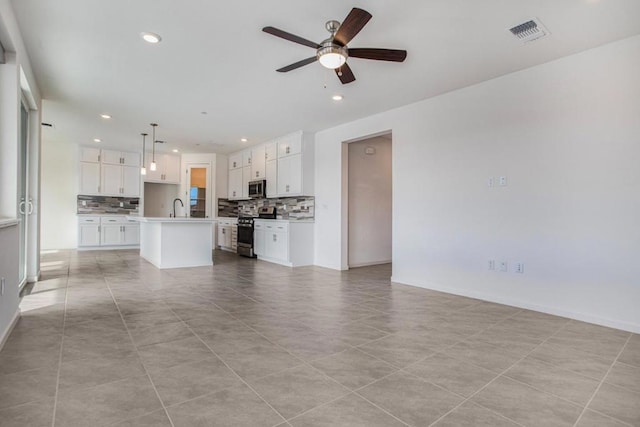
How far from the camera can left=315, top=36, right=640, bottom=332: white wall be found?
314cm

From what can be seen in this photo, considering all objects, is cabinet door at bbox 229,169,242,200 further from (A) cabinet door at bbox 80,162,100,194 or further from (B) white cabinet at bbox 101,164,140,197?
(A) cabinet door at bbox 80,162,100,194

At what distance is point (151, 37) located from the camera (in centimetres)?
317

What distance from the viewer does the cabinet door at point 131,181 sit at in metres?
8.83

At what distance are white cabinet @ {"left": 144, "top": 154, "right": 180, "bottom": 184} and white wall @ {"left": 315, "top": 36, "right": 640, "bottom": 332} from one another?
22.1 feet

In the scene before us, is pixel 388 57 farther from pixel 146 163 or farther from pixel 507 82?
pixel 146 163

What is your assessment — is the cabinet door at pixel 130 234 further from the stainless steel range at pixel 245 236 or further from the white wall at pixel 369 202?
the white wall at pixel 369 202

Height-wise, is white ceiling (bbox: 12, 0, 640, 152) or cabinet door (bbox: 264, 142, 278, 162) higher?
white ceiling (bbox: 12, 0, 640, 152)

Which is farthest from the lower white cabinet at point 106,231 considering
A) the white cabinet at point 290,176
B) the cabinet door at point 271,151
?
the white cabinet at point 290,176

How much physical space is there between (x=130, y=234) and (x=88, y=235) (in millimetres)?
903

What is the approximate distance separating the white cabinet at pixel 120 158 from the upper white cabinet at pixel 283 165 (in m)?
2.77

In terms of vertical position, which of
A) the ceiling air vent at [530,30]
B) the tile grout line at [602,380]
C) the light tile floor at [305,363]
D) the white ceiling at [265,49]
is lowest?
the tile grout line at [602,380]

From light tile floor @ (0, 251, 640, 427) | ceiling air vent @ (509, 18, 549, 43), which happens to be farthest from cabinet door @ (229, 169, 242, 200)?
ceiling air vent @ (509, 18, 549, 43)

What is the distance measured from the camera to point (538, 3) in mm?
2604

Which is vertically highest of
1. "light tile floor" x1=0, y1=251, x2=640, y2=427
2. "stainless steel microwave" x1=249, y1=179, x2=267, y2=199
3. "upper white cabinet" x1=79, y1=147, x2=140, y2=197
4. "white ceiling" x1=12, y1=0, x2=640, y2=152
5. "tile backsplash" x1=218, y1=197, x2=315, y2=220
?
"white ceiling" x1=12, y1=0, x2=640, y2=152
